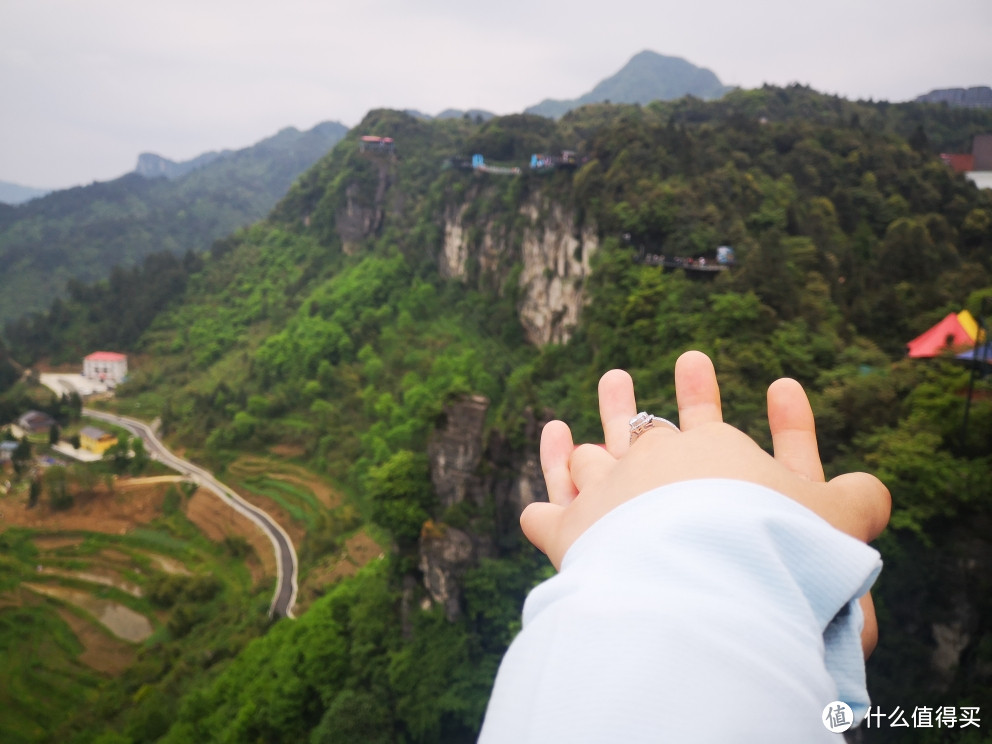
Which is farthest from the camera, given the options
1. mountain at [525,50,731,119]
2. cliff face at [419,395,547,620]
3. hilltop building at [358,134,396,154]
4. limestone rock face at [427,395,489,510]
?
mountain at [525,50,731,119]

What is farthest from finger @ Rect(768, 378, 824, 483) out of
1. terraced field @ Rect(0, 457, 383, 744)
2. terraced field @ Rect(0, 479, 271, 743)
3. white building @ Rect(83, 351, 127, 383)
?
white building @ Rect(83, 351, 127, 383)

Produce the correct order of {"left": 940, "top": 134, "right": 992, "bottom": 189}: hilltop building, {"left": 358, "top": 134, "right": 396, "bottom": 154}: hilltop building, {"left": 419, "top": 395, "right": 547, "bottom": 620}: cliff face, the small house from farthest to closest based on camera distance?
1. {"left": 358, "top": 134, "right": 396, "bottom": 154}: hilltop building
2. the small house
3. {"left": 940, "top": 134, "right": 992, "bottom": 189}: hilltop building
4. {"left": 419, "top": 395, "right": 547, "bottom": 620}: cliff face

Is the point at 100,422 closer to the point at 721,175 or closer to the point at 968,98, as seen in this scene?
the point at 721,175

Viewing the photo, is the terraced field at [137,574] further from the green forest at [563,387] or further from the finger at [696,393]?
the finger at [696,393]

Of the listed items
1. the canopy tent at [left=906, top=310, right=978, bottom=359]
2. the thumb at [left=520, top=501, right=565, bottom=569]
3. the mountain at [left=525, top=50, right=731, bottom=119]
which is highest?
the mountain at [left=525, top=50, right=731, bottom=119]

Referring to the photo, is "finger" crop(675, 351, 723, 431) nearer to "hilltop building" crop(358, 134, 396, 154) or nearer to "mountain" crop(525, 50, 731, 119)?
"hilltop building" crop(358, 134, 396, 154)

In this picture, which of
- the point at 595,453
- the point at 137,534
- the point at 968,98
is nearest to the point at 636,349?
the point at 595,453

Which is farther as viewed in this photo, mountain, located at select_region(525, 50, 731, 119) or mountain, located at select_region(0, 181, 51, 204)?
mountain, located at select_region(0, 181, 51, 204)
